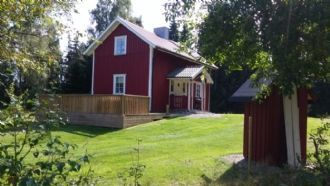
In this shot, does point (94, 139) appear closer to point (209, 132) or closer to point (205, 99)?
point (209, 132)

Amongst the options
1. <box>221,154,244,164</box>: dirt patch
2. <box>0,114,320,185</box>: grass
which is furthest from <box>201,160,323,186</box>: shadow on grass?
<box>221,154,244,164</box>: dirt patch

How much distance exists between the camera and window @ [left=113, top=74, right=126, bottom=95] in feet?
99.3

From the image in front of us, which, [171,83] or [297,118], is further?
[171,83]

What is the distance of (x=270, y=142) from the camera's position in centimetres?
1228

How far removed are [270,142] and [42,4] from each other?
7.17 metres

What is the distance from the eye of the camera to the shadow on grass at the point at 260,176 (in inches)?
340

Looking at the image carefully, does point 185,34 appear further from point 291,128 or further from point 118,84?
point 118,84

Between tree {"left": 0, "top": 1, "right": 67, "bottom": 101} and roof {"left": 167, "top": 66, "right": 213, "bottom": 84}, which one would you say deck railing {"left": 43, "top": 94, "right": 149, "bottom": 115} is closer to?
roof {"left": 167, "top": 66, "right": 213, "bottom": 84}

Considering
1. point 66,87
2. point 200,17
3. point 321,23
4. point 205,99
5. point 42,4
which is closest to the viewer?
point 321,23

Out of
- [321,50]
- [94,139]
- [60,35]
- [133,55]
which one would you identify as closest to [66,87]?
[133,55]

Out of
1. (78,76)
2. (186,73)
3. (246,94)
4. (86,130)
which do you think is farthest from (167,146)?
(78,76)

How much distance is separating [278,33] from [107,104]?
15.3 metres

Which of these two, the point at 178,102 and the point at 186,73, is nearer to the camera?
the point at 186,73

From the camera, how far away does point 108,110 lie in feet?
74.2
